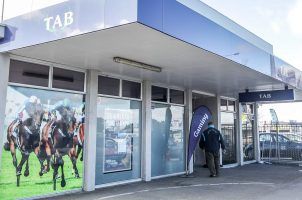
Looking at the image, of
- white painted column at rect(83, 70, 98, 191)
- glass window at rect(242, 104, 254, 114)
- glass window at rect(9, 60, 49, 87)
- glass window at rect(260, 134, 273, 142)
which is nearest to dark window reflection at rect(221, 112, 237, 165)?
glass window at rect(242, 104, 254, 114)

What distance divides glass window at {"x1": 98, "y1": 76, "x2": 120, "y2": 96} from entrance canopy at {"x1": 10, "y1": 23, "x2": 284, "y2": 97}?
0.88ft

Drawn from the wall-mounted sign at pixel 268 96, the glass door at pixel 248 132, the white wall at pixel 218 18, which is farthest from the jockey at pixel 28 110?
the glass door at pixel 248 132

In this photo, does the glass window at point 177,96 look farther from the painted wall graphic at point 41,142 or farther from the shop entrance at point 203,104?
the painted wall graphic at point 41,142

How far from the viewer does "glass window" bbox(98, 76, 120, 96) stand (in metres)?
9.22

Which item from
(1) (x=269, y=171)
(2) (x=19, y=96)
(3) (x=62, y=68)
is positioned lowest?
(1) (x=269, y=171)

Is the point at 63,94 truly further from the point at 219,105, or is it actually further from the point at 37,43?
the point at 219,105

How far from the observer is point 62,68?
8359 millimetres

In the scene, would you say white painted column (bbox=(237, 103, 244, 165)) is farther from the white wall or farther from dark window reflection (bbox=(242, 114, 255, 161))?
the white wall

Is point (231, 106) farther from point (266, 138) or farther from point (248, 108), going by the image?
point (266, 138)

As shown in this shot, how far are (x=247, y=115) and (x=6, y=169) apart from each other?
12.2 meters

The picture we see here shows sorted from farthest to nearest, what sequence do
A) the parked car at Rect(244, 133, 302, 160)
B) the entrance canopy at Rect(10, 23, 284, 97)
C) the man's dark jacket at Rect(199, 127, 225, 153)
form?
the parked car at Rect(244, 133, 302, 160) → the man's dark jacket at Rect(199, 127, 225, 153) → the entrance canopy at Rect(10, 23, 284, 97)

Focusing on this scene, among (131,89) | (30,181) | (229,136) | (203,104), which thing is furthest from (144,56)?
(229,136)

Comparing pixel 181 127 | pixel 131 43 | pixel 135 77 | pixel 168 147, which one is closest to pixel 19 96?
pixel 131 43

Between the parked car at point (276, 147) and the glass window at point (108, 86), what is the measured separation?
29.3 feet
